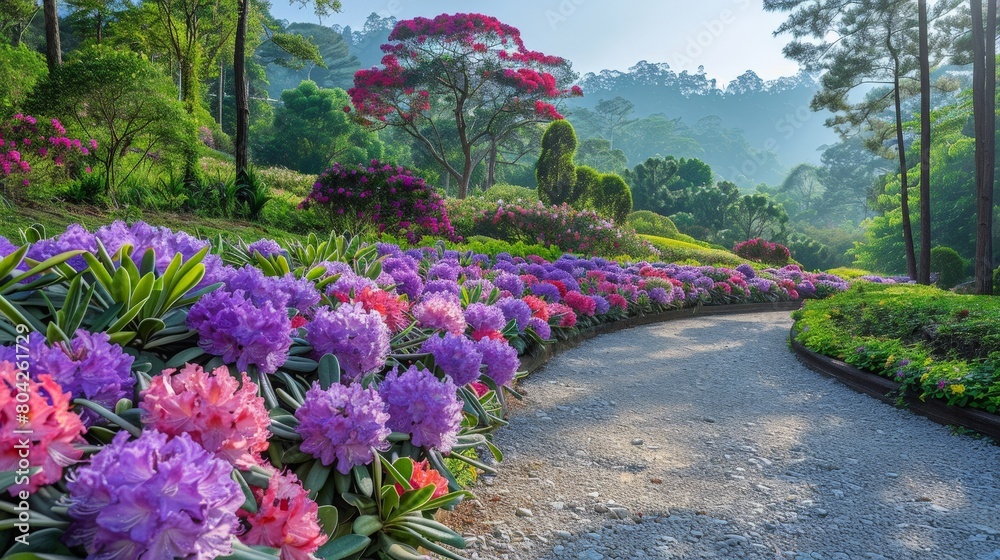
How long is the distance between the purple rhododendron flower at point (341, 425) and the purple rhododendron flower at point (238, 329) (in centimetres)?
19

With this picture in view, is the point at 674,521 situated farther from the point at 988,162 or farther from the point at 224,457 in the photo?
the point at 988,162

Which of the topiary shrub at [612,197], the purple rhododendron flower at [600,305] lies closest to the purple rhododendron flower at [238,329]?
the purple rhododendron flower at [600,305]

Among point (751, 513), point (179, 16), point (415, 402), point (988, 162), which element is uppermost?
point (179, 16)

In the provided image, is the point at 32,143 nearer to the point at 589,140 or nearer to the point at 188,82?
the point at 188,82

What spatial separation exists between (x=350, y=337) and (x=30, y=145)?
8148 millimetres

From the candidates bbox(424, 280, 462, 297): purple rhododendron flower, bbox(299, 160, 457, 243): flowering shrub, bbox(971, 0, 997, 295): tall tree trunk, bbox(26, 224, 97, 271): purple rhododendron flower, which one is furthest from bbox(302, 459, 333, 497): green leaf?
bbox(971, 0, 997, 295): tall tree trunk

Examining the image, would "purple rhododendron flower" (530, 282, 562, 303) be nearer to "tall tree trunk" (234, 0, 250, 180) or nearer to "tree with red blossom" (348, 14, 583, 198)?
"tall tree trunk" (234, 0, 250, 180)

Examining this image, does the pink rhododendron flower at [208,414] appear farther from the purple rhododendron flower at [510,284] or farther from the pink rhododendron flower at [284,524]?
the purple rhododendron flower at [510,284]

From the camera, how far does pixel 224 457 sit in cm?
113

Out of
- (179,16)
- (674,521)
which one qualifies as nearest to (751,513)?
(674,521)

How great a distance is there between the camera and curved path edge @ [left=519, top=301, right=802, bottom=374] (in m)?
4.52

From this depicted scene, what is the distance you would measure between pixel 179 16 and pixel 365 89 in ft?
34.1

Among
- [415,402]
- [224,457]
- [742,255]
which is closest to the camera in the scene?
[224,457]

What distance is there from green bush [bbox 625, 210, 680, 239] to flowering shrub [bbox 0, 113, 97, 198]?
19.7 meters
